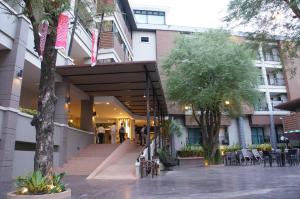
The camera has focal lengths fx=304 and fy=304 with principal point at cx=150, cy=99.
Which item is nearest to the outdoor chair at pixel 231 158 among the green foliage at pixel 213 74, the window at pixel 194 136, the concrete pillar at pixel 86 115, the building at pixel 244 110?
the green foliage at pixel 213 74

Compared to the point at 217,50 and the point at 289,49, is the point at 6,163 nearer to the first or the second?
the point at 289,49

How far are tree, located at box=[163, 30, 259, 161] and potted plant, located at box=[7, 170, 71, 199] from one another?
16080 millimetres

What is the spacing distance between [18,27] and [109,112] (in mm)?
13261

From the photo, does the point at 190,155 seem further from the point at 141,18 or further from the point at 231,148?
the point at 141,18

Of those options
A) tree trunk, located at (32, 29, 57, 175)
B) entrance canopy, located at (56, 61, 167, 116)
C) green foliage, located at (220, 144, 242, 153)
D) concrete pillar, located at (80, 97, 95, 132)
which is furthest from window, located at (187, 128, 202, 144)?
Answer: tree trunk, located at (32, 29, 57, 175)

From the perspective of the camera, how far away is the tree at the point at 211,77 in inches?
831

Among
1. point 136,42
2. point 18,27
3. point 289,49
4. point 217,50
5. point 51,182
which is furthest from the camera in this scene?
point 136,42

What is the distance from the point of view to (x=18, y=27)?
12.4 meters

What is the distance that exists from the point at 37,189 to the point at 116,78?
1045 centimetres

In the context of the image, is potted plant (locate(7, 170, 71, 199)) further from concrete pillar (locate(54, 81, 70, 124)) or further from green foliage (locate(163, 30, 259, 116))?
green foliage (locate(163, 30, 259, 116))

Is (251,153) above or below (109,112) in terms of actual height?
below

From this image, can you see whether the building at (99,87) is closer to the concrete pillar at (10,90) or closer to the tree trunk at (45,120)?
the concrete pillar at (10,90)

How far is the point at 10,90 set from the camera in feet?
38.0

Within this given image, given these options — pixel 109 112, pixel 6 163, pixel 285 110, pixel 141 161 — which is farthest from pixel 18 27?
pixel 285 110
